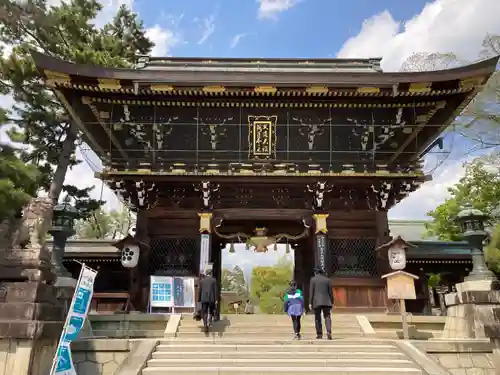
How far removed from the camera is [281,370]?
26.8ft

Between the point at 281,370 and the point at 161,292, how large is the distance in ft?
22.1

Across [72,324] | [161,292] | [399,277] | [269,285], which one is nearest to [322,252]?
[399,277]

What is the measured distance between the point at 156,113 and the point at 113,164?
2.44 metres

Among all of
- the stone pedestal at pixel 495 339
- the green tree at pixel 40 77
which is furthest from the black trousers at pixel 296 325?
the green tree at pixel 40 77

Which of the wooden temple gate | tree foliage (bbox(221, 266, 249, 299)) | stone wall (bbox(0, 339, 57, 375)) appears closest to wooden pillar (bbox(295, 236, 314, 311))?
the wooden temple gate

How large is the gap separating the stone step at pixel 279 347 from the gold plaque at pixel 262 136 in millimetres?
8026

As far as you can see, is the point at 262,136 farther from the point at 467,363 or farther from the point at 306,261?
the point at 467,363

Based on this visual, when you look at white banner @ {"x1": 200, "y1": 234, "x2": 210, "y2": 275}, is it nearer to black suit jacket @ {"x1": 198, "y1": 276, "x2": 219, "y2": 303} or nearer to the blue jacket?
black suit jacket @ {"x1": 198, "y1": 276, "x2": 219, "y2": 303}

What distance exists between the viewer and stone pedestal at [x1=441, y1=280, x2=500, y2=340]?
1102 centimetres

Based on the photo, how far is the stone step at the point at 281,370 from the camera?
8.05 metres

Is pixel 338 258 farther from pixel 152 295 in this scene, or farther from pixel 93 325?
pixel 93 325

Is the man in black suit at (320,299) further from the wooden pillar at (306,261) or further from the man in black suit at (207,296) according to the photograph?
the wooden pillar at (306,261)

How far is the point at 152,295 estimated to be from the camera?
13.8m

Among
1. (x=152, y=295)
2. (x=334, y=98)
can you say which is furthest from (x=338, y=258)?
(x=152, y=295)
